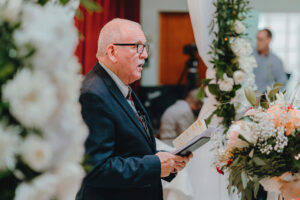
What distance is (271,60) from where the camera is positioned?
462cm

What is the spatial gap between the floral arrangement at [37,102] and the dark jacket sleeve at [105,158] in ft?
2.27

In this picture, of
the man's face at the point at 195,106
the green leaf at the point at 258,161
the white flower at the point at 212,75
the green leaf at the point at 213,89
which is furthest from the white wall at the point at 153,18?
Result: the green leaf at the point at 258,161

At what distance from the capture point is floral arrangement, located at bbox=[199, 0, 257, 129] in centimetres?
244

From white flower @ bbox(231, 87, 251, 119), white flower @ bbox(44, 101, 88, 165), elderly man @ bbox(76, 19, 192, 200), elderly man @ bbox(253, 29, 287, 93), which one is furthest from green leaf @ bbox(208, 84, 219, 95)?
elderly man @ bbox(253, 29, 287, 93)

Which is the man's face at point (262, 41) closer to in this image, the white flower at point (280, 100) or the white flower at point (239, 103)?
the white flower at point (239, 103)

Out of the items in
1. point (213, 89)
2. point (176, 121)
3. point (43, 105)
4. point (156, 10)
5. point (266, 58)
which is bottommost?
point (176, 121)

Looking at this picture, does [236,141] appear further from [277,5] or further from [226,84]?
[277,5]

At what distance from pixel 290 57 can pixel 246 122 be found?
16.7 ft

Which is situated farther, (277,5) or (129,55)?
(277,5)

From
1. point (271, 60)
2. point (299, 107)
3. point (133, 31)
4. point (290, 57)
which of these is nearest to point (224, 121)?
point (299, 107)

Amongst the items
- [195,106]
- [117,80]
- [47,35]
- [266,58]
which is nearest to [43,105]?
[47,35]

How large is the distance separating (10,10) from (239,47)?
202 centimetres

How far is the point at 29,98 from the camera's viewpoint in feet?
1.96

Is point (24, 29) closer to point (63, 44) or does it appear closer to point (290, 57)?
point (63, 44)
